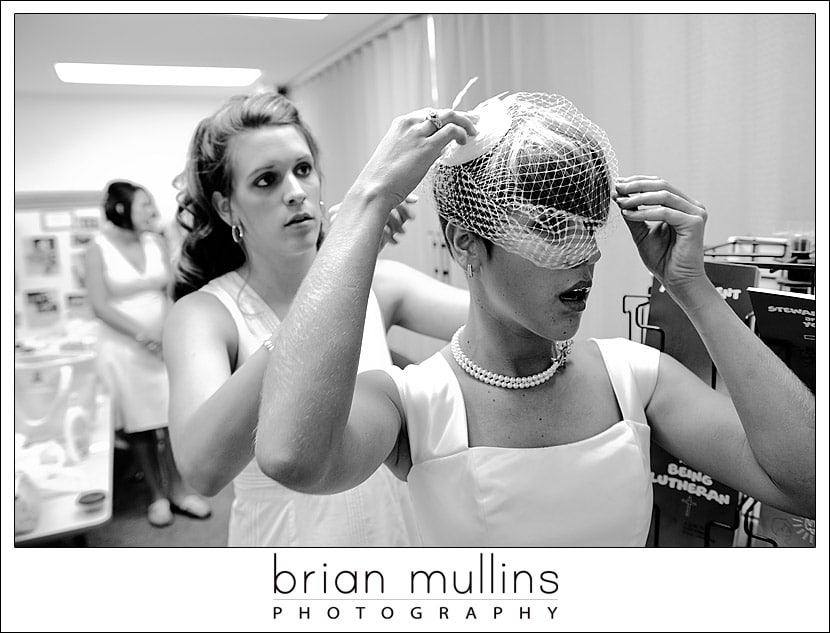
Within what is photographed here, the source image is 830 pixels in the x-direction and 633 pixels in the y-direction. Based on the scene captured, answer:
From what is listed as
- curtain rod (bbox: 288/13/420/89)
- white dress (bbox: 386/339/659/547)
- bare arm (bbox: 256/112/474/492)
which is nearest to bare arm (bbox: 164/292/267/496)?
bare arm (bbox: 256/112/474/492)

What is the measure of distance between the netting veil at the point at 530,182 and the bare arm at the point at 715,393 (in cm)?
6

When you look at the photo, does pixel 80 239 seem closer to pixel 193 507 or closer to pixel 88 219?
pixel 88 219

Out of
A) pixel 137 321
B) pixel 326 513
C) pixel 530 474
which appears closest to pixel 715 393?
pixel 530 474

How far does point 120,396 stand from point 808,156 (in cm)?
137

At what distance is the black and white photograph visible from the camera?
992 mm

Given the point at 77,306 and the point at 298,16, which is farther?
the point at 77,306

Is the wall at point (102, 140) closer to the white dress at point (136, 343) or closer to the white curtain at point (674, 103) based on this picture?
the white dress at point (136, 343)

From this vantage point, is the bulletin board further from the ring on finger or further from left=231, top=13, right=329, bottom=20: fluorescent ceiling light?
the ring on finger

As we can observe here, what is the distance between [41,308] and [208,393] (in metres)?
0.56

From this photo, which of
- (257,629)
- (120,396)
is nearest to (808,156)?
(257,629)

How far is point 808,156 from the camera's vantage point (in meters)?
1.18

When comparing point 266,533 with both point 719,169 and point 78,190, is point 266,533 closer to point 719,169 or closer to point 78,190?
point 78,190

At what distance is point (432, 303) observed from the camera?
120cm

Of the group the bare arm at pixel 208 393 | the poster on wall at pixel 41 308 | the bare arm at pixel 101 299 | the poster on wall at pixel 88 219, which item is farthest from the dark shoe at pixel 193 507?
the poster on wall at pixel 88 219
